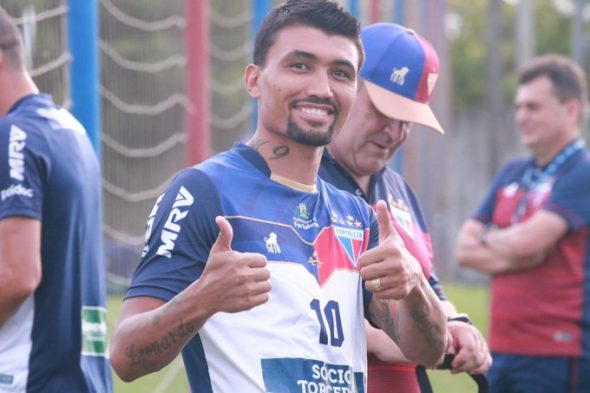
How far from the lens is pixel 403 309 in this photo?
3.67m

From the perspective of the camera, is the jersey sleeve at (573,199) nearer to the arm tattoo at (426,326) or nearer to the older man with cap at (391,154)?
the older man with cap at (391,154)

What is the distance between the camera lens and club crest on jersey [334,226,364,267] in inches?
144

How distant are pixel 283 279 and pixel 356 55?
0.68 metres

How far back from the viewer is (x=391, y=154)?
4438mm

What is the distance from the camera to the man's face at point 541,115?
6645mm

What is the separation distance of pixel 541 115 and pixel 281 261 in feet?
11.4

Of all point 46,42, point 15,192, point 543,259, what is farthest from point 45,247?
point 543,259

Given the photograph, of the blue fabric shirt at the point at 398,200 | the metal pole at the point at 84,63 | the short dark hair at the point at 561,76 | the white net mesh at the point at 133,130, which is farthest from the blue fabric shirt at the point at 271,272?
the white net mesh at the point at 133,130

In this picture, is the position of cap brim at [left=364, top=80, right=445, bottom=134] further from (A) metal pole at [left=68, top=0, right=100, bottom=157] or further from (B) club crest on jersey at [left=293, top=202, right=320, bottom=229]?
(A) metal pole at [left=68, top=0, right=100, bottom=157]

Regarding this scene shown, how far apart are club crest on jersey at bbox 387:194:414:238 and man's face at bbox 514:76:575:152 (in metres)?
2.32

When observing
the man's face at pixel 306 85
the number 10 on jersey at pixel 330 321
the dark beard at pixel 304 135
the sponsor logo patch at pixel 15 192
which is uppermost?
the man's face at pixel 306 85

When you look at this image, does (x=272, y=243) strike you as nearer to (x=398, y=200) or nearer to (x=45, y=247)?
(x=398, y=200)


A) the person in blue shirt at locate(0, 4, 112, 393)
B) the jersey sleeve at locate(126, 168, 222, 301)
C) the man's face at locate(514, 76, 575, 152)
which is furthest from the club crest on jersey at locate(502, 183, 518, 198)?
the jersey sleeve at locate(126, 168, 222, 301)

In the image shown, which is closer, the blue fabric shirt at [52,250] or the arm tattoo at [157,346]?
the arm tattoo at [157,346]
